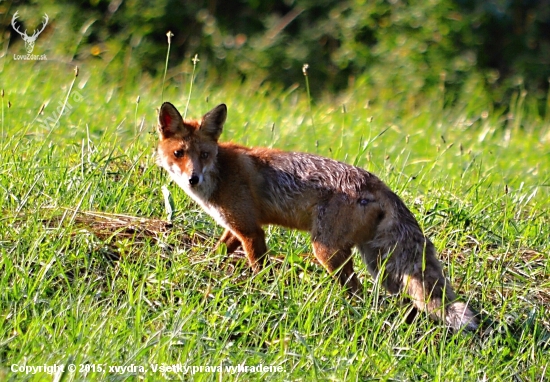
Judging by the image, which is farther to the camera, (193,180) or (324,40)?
(324,40)

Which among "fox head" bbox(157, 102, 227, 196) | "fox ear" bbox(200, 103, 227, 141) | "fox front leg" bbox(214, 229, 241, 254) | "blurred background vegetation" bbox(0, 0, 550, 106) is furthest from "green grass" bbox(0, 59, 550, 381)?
"blurred background vegetation" bbox(0, 0, 550, 106)

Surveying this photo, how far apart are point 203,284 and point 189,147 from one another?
103 cm

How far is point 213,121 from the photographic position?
20.2 ft

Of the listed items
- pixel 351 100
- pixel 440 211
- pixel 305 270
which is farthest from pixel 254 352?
pixel 351 100

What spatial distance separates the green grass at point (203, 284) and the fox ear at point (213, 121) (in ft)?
2.24

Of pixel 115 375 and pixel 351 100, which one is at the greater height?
pixel 115 375

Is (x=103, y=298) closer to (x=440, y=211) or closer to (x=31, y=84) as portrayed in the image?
(x=440, y=211)

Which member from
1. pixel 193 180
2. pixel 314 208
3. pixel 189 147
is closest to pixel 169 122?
pixel 189 147

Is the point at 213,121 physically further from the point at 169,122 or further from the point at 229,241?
the point at 229,241

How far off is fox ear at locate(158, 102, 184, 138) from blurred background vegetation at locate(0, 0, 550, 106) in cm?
755

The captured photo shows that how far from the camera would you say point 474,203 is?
6.96 m

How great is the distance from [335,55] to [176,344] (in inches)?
437

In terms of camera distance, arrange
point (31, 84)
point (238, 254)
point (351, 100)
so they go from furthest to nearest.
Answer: point (351, 100) → point (31, 84) → point (238, 254)

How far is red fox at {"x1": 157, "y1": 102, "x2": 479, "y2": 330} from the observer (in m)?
5.56
